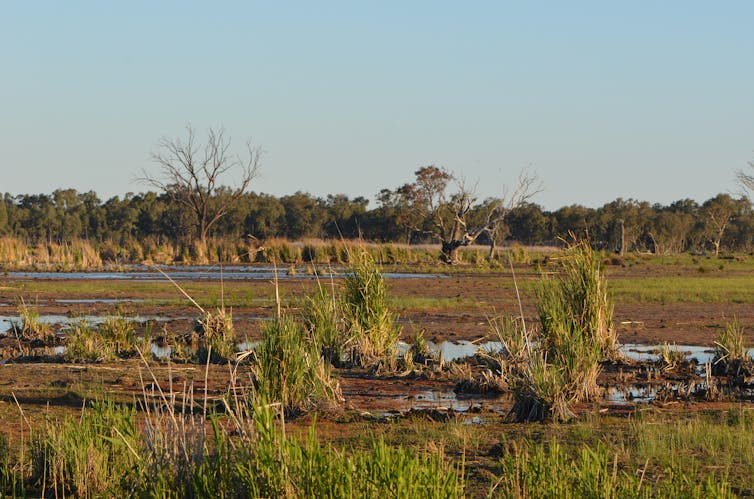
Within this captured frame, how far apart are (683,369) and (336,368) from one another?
538 centimetres

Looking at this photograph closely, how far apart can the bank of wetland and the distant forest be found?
61192 mm

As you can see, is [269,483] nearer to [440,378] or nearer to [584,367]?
[584,367]

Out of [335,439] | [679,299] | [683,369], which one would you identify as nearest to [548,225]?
[679,299]

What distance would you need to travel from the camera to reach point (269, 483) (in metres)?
6.38

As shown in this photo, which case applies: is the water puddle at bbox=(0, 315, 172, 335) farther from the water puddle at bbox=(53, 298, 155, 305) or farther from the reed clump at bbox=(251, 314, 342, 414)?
the reed clump at bbox=(251, 314, 342, 414)

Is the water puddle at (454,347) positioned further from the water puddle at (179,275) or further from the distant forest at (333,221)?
the distant forest at (333,221)

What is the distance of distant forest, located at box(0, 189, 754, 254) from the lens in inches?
3351

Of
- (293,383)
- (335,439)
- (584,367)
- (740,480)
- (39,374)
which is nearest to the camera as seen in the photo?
(740,480)

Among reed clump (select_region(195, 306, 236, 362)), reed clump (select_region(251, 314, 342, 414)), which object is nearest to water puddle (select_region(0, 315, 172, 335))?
reed clump (select_region(195, 306, 236, 362))

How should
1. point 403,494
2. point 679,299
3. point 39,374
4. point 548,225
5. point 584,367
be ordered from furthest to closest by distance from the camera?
point 548,225
point 679,299
point 39,374
point 584,367
point 403,494

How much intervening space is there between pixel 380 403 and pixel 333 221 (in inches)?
2818

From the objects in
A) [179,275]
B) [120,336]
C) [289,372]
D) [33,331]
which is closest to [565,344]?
[289,372]

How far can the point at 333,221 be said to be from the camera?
84.4m

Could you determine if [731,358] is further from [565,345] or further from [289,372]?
[289,372]
